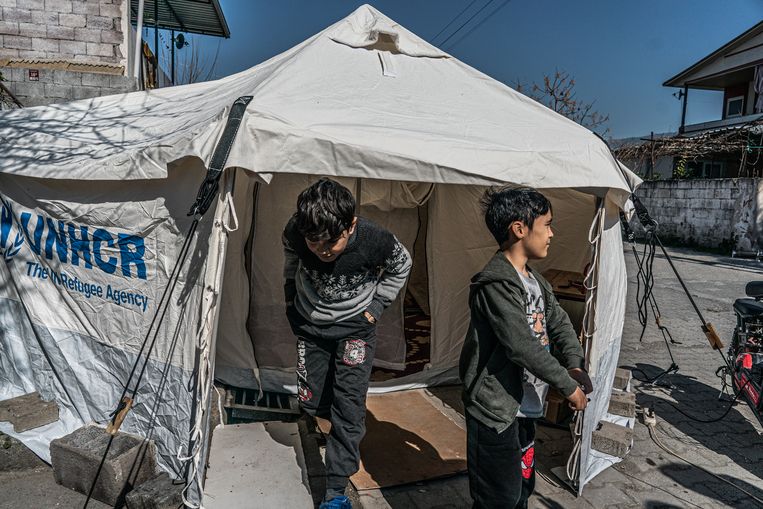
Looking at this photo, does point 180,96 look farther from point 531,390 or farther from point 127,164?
point 531,390

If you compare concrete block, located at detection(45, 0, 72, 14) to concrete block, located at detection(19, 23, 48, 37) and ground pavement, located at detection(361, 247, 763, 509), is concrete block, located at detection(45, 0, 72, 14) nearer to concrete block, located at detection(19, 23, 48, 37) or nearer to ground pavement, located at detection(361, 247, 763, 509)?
concrete block, located at detection(19, 23, 48, 37)

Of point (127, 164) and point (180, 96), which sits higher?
point (180, 96)

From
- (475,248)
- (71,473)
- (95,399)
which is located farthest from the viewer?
(475,248)

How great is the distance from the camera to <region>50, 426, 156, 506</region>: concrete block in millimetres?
3020

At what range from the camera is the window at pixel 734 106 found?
71.7 ft

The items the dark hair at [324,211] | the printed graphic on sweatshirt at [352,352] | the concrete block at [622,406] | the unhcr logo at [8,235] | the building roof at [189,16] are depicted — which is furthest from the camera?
the building roof at [189,16]

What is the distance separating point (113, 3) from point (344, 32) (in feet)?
14.2

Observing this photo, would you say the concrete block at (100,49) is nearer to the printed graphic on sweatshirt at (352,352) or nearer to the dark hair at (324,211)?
the dark hair at (324,211)

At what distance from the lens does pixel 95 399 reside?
346cm

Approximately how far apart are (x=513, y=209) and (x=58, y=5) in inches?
273

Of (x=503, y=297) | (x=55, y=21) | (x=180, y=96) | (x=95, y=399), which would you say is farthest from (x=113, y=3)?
(x=503, y=297)

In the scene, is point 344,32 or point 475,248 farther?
point 475,248

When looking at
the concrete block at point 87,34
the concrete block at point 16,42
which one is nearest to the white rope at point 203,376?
the concrete block at point 87,34

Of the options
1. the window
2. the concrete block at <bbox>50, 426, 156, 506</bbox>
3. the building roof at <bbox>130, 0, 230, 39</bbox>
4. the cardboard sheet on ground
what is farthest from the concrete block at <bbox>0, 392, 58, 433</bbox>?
the window
